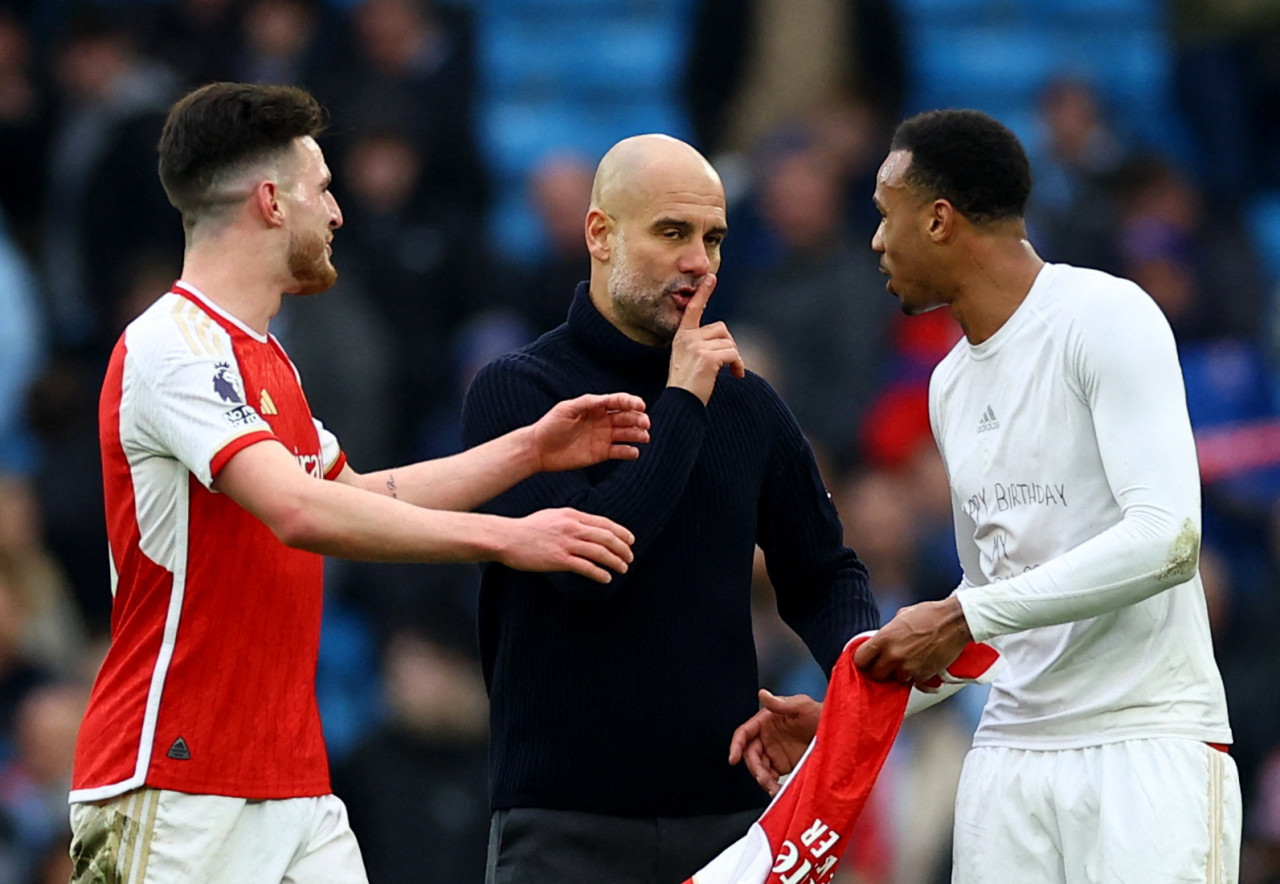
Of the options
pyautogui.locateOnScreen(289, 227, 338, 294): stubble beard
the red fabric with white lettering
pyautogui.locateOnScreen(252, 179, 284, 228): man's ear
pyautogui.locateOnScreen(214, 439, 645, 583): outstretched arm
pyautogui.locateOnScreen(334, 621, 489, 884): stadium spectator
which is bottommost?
pyautogui.locateOnScreen(334, 621, 489, 884): stadium spectator

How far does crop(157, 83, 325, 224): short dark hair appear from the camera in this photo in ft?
14.4

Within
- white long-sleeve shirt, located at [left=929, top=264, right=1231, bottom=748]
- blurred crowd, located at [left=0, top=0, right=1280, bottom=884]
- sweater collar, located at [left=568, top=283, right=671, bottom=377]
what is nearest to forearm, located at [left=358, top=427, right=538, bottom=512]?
sweater collar, located at [left=568, top=283, right=671, bottom=377]

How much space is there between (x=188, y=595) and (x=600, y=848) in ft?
3.66

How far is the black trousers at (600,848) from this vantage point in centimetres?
459

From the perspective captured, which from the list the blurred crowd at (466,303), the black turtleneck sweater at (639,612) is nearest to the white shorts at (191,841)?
the black turtleneck sweater at (639,612)

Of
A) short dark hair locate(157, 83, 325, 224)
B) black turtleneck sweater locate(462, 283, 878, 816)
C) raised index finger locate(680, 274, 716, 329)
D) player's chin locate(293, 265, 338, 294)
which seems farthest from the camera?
raised index finger locate(680, 274, 716, 329)

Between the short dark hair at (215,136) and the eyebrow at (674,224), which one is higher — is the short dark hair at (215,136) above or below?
above

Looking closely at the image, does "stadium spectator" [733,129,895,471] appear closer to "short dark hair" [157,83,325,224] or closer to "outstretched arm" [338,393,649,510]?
"outstretched arm" [338,393,649,510]

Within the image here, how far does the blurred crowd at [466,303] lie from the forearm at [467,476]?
3395 millimetres

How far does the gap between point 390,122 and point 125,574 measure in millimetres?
6096

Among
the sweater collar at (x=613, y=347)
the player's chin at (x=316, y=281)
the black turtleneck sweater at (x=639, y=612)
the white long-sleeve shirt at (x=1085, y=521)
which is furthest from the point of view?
the sweater collar at (x=613, y=347)

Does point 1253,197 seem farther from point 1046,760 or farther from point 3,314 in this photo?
point 1046,760

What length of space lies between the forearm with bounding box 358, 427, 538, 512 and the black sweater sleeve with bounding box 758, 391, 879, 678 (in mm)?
671

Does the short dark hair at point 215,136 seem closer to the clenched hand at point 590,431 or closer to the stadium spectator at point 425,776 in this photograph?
the clenched hand at point 590,431
